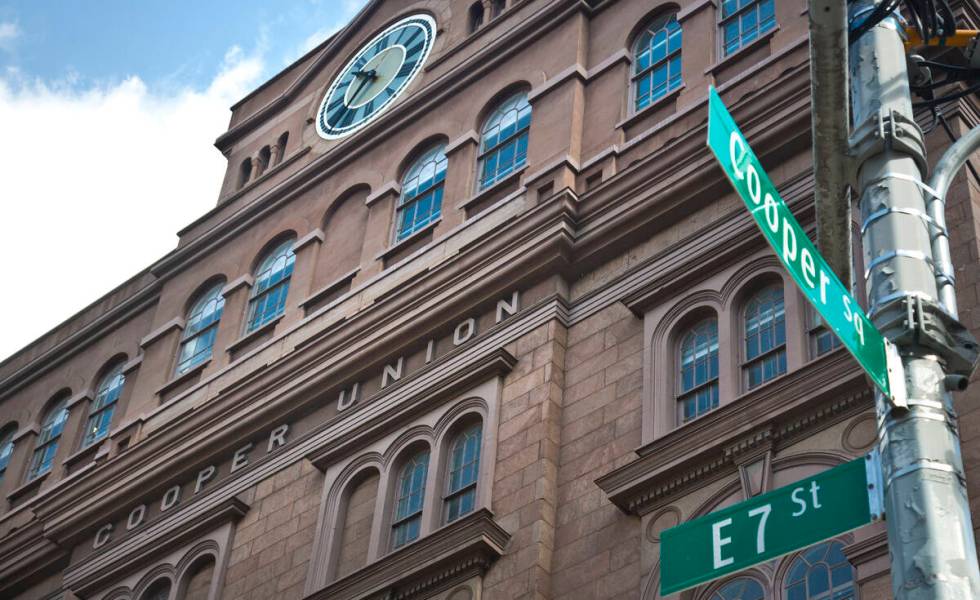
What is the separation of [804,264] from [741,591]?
8.83 metres

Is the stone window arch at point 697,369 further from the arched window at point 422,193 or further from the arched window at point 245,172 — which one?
the arched window at point 245,172

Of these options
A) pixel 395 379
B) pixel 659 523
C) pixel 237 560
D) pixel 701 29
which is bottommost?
pixel 659 523

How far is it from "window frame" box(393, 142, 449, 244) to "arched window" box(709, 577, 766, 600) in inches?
391

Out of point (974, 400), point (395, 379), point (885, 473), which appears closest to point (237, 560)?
point (395, 379)

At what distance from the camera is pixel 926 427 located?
7.34 metres

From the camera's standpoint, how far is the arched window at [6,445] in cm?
3163

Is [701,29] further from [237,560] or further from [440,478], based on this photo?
[237,560]

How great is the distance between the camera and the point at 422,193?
→ 2561 cm

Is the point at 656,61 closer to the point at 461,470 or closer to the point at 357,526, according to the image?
the point at 461,470

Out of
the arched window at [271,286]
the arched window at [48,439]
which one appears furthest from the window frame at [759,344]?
the arched window at [48,439]

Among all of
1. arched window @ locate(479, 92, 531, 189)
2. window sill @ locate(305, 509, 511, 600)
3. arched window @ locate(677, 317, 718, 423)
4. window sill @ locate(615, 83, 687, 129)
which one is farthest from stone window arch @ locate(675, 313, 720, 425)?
arched window @ locate(479, 92, 531, 189)

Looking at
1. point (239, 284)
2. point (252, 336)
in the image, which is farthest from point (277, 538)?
point (239, 284)

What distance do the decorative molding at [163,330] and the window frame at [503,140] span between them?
22.9 feet

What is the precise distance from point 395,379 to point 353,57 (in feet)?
34.5
